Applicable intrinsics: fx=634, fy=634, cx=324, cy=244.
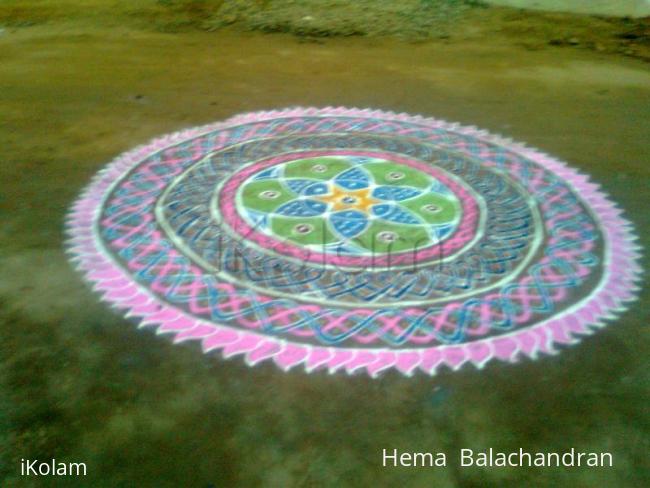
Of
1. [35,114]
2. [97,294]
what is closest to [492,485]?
[97,294]

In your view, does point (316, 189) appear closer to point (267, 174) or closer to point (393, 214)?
point (267, 174)

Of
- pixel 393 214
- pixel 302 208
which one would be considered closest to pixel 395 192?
pixel 393 214

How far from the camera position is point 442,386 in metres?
2.24

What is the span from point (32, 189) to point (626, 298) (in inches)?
122

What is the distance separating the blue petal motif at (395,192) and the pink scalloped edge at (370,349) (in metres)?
0.94

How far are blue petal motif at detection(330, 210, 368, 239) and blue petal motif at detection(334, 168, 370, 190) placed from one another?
0.27 metres

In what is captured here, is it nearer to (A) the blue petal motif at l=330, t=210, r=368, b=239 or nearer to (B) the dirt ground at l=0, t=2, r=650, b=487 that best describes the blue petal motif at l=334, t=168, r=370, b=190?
(A) the blue petal motif at l=330, t=210, r=368, b=239

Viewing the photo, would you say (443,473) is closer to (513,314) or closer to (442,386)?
(442,386)

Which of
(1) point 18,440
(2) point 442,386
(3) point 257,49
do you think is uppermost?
(3) point 257,49

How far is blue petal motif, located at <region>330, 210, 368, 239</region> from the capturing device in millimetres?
3109

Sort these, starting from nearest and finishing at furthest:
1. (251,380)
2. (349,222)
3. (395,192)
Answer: (251,380), (349,222), (395,192)

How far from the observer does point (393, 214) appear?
10.7 feet

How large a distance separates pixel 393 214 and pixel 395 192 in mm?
235

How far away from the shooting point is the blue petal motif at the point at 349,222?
311 centimetres
